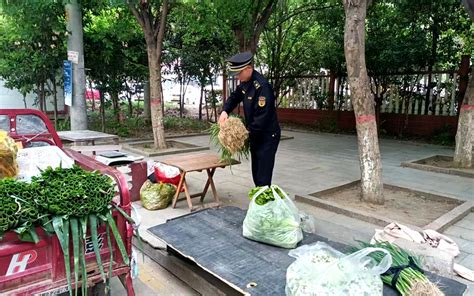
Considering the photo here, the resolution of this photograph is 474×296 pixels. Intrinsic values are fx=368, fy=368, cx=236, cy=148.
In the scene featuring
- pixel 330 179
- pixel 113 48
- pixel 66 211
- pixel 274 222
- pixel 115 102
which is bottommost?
pixel 330 179

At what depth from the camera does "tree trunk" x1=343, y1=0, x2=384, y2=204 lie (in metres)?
4.23

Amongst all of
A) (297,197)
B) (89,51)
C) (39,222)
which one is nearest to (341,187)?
(297,197)

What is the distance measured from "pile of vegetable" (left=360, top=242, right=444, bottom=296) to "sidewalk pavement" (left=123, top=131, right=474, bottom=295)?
2.73 ft

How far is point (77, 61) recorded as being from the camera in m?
6.85

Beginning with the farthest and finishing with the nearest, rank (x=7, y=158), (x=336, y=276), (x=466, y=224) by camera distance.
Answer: (x=466, y=224) < (x=7, y=158) < (x=336, y=276)

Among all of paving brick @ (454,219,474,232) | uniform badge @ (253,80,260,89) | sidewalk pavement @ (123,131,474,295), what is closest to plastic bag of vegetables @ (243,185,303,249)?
sidewalk pavement @ (123,131,474,295)

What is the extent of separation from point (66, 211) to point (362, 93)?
3.49m

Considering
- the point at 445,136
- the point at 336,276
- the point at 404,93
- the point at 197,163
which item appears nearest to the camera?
the point at 336,276

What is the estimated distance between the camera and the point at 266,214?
9.39 ft

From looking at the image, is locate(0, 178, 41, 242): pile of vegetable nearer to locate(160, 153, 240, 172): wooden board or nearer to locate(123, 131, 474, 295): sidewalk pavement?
locate(123, 131, 474, 295): sidewalk pavement

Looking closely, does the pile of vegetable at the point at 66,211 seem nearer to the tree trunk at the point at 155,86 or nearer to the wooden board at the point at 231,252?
the wooden board at the point at 231,252

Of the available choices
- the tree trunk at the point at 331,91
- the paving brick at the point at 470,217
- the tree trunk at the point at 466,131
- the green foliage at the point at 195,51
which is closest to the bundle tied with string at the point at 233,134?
the paving brick at the point at 470,217

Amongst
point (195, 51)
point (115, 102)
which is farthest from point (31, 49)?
point (195, 51)

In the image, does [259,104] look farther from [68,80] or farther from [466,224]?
[68,80]
